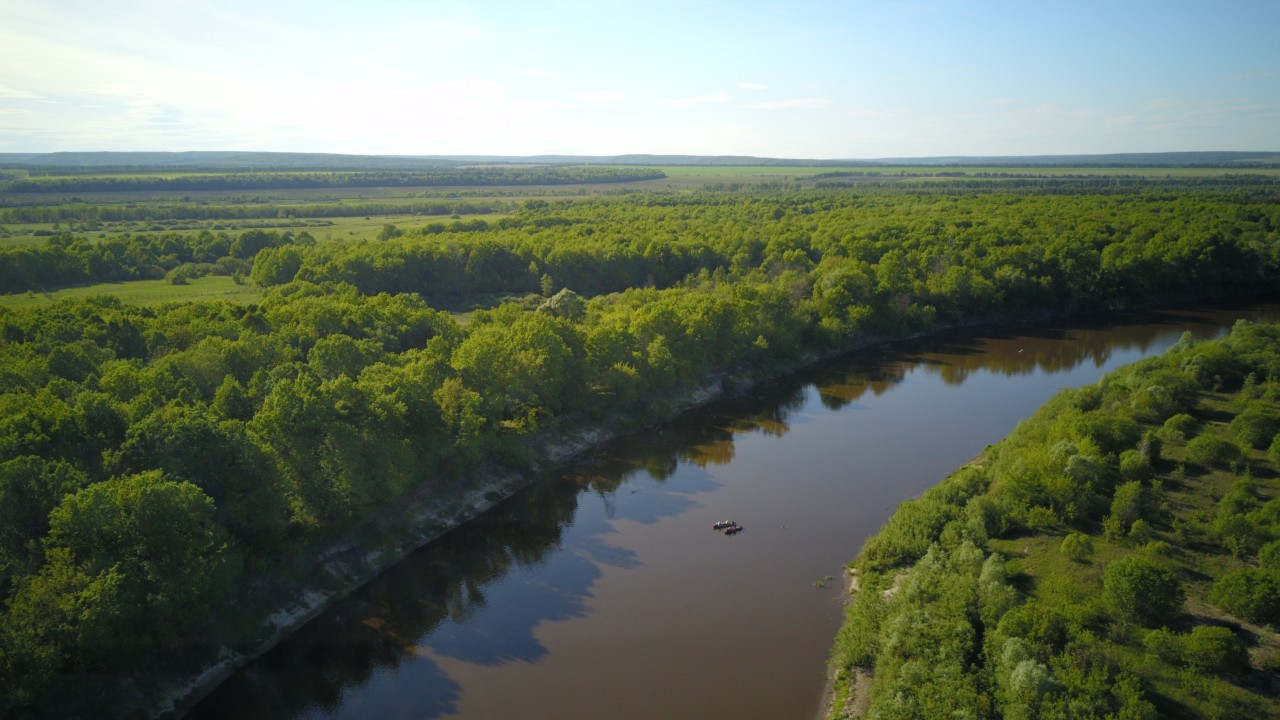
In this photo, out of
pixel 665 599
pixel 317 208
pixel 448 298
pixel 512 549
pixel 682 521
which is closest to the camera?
pixel 665 599

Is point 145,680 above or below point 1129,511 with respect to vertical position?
below

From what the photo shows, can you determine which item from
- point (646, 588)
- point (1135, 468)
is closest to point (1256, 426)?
point (1135, 468)

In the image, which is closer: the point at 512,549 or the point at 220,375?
the point at 512,549

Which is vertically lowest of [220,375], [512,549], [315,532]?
[512,549]

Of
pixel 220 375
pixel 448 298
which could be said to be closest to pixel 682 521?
pixel 220 375

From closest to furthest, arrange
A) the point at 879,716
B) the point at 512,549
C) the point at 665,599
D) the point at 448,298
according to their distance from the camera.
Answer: the point at 879,716 → the point at 665,599 → the point at 512,549 → the point at 448,298

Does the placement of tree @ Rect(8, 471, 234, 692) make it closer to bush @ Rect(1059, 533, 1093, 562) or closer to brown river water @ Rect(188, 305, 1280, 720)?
brown river water @ Rect(188, 305, 1280, 720)

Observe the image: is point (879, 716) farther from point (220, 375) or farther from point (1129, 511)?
point (220, 375)

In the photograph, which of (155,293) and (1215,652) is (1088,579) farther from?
(155,293)
